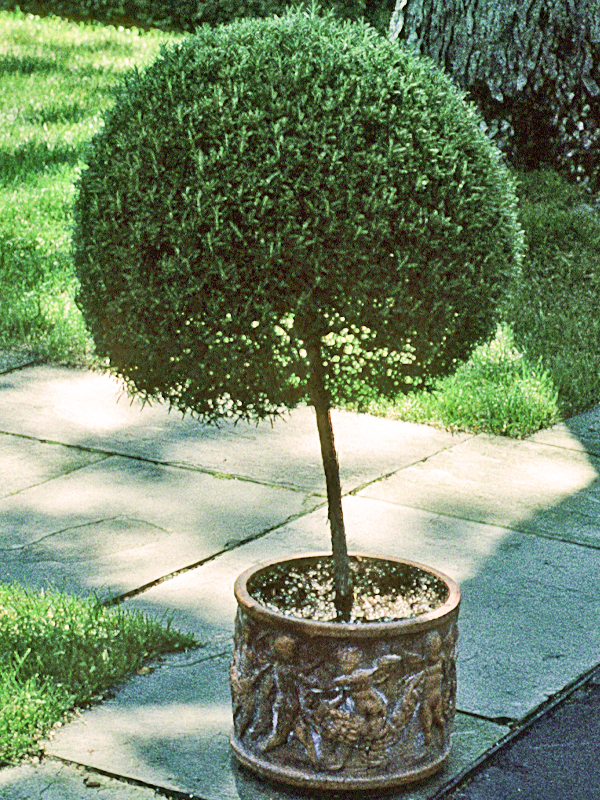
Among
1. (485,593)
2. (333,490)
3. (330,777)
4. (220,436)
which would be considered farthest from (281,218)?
(220,436)

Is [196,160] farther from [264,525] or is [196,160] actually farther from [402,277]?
[264,525]

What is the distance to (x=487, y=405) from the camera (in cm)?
666

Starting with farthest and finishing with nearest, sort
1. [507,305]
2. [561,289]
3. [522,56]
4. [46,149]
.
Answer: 1. [46,149]
2. [522,56]
3. [561,289]
4. [507,305]

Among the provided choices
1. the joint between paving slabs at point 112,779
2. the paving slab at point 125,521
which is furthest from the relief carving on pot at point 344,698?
the paving slab at point 125,521

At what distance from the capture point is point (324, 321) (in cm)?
338

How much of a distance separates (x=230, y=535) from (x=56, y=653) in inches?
50.0

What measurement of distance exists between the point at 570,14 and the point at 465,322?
6352mm

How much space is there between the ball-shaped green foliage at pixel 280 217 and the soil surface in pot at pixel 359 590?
0.59 meters

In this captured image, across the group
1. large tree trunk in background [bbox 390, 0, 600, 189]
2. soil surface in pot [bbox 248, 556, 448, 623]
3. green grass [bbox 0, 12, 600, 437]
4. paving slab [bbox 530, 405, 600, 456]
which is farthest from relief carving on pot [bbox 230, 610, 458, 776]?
large tree trunk in background [bbox 390, 0, 600, 189]

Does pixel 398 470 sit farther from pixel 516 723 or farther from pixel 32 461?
pixel 516 723

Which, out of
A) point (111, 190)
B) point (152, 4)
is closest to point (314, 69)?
point (111, 190)

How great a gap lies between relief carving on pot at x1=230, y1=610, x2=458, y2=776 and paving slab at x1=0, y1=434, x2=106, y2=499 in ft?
7.86

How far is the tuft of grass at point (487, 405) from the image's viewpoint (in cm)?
656

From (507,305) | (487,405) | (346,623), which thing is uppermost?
(507,305)
